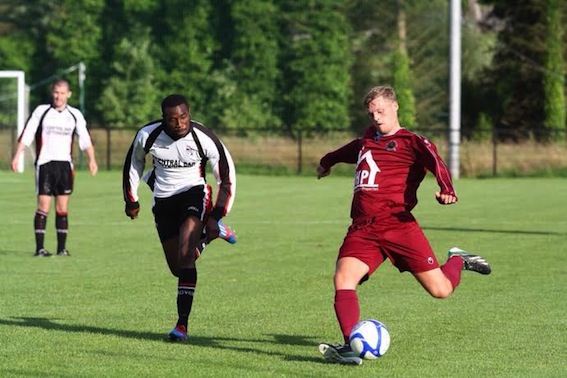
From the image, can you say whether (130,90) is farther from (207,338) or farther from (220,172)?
(207,338)

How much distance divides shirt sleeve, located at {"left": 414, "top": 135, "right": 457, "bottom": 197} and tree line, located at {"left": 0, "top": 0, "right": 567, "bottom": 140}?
52855mm

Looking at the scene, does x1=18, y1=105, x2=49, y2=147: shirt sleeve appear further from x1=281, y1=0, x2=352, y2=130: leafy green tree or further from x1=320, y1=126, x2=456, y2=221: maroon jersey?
x1=281, y1=0, x2=352, y2=130: leafy green tree

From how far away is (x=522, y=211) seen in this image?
2444 centimetres

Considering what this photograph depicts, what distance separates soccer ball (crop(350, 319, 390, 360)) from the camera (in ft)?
26.7

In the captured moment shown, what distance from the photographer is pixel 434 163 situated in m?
8.48

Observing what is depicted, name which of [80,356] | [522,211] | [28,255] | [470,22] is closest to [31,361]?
[80,356]

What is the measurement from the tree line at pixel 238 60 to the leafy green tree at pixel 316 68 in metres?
0.05

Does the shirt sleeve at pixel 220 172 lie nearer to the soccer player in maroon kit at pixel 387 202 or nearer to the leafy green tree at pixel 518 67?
the soccer player in maroon kit at pixel 387 202

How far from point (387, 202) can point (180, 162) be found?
6.24ft

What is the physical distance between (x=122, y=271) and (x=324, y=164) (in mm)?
5540

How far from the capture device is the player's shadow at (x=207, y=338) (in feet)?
29.1

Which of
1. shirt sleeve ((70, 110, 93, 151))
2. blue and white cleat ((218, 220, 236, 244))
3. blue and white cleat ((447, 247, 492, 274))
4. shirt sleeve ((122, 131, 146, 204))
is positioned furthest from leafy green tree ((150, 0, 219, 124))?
blue and white cleat ((447, 247, 492, 274))

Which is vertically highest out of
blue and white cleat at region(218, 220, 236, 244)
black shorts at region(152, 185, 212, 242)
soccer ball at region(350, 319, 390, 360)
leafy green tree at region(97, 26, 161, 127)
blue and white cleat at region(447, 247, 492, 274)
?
leafy green tree at region(97, 26, 161, 127)

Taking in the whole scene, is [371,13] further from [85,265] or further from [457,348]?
[457,348]
